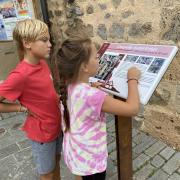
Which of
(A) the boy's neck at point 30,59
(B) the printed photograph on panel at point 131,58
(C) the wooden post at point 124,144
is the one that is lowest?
(C) the wooden post at point 124,144

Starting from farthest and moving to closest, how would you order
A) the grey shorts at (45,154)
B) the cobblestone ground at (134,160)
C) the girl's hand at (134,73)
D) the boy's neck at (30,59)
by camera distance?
the cobblestone ground at (134,160) < the grey shorts at (45,154) < the boy's neck at (30,59) < the girl's hand at (134,73)

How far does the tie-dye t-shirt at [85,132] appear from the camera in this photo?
5.23 ft

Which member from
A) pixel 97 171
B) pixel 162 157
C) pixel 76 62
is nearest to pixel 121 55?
pixel 76 62

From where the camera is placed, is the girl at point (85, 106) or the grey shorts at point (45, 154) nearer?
the girl at point (85, 106)

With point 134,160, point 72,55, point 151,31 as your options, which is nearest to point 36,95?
point 72,55

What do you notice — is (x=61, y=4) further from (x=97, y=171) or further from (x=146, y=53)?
(x=97, y=171)

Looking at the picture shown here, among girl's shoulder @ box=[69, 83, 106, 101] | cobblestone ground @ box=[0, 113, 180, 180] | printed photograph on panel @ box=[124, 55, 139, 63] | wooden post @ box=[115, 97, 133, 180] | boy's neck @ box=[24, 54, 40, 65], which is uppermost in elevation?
boy's neck @ box=[24, 54, 40, 65]

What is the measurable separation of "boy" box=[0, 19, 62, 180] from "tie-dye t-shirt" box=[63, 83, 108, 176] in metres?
0.21

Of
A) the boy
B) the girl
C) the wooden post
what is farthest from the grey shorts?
the wooden post

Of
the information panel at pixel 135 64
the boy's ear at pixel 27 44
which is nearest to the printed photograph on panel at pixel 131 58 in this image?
the information panel at pixel 135 64

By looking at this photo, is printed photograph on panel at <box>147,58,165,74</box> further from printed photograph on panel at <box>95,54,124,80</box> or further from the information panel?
printed photograph on panel at <box>95,54,124,80</box>

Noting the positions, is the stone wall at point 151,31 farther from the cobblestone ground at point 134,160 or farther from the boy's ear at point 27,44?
the boy's ear at point 27,44

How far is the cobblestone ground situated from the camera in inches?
107

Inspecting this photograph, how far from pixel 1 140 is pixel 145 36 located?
7.59 ft
